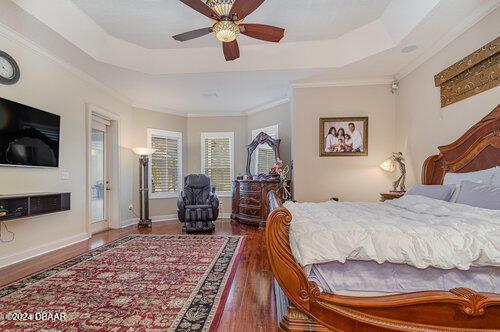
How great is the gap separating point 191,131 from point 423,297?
20.3 ft

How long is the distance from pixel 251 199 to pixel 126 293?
3429mm

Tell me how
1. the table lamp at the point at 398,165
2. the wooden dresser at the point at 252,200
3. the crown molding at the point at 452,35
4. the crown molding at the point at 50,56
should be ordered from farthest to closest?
the wooden dresser at the point at 252,200
the table lamp at the point at 398,165
the crown molding at the point at 50,56
the crown molding at the point at 452,35

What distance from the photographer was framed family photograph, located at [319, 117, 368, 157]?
4508 mm

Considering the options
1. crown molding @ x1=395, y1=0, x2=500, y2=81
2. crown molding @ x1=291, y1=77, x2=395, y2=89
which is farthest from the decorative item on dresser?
crown molding @ x1=395, y1=0, x2=500, y2=81

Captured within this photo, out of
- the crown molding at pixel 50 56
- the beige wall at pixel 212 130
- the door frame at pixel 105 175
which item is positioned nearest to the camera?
the crown molding at pixel 50 56

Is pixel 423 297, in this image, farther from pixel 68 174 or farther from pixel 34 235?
pixel 68 174

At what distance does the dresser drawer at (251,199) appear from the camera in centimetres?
536

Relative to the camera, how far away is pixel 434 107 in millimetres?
3447

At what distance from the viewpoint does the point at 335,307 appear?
1.59 meters

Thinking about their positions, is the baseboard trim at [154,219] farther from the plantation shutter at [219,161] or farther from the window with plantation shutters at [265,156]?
the window with plantation shutters at [265,156]

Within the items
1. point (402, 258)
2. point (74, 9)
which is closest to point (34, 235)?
point (74, 9)

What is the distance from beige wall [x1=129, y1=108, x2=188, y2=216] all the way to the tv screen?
7.26ft

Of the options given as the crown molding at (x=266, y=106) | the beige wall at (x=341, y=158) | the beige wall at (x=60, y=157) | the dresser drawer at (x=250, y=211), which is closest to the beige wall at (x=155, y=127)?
the beige wall at (x=60, y=157)

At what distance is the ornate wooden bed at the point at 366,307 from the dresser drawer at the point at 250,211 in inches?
138
